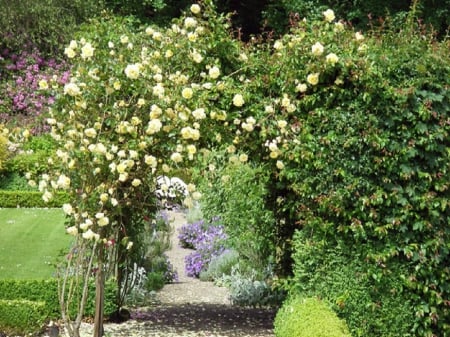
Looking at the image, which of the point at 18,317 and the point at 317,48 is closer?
the point at 317,48

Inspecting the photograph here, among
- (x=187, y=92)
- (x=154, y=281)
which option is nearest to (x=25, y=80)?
(x=154, y=281)

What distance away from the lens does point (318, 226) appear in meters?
5.98

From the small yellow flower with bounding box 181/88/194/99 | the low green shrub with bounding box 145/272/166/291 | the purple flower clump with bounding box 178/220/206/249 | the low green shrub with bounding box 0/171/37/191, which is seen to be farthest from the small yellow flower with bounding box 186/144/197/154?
the low green shrub with bounding box 0/171/37/191

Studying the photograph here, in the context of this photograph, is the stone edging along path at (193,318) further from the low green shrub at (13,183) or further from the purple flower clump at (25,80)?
the purple flower clump at (25,80)

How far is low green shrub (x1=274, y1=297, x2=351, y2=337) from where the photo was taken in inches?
198

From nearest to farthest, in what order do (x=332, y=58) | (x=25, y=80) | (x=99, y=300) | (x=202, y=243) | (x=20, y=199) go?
Answer: (x=332, y=58), (x=99, y=300), (x=202, y=243), (x=20, y=199), (x=25, y=80)

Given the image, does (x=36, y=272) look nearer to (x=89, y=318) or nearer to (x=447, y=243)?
(x=89, y=318)

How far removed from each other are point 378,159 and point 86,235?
7.90 feet

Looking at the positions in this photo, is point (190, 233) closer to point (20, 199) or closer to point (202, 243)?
point (202, 243)

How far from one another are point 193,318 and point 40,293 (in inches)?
69.1

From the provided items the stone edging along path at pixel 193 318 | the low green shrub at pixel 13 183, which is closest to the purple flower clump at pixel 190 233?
the stone edging along path at pixel 193 318

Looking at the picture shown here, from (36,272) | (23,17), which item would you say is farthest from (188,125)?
(23,17)

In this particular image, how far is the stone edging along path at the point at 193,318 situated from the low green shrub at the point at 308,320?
1.31 metres

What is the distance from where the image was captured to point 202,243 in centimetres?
1234
